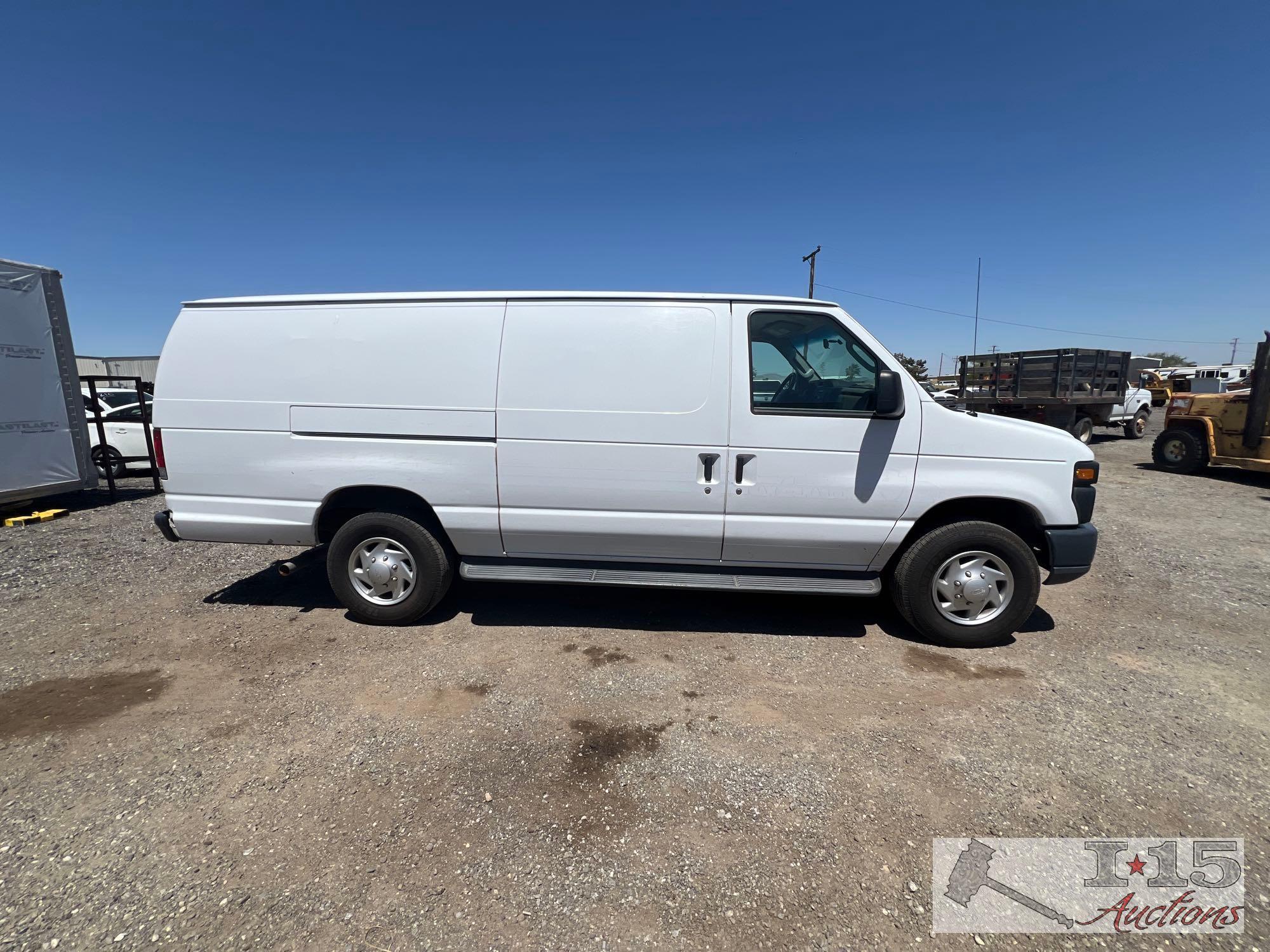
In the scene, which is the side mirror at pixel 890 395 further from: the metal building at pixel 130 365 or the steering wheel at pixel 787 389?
the metal building at pixel 130 365

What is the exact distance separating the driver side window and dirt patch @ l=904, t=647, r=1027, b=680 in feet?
5.37

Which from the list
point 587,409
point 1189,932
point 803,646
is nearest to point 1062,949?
point 1189,932

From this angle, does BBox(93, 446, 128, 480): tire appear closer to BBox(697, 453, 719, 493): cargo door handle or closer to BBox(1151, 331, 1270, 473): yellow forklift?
BBox(697, 453, 719, 493): cargo door handle

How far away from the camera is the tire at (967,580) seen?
363 cm

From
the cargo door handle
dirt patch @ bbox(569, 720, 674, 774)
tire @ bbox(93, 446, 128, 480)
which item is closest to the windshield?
tire @ bbox(93, 446, 128, 480)

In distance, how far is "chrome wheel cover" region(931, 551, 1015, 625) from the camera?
12.1 ft

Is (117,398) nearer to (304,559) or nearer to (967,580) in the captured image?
(304,559)

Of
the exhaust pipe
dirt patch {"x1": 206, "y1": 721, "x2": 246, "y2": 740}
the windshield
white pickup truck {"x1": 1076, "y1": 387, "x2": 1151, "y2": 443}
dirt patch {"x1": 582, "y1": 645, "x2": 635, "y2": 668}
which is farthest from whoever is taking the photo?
white pickup truck {"x1": 1076, "y1": 387, "x2": 1151, "y2": 443}

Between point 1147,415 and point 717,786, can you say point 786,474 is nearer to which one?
point 717,786

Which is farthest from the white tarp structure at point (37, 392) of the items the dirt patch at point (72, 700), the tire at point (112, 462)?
the dirt patch at point (72, 700)

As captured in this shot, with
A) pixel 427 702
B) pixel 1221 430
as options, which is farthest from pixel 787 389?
pixel 1221 430

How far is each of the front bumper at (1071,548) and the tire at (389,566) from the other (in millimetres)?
4042

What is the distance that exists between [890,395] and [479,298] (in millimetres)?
2733

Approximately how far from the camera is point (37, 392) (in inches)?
281
